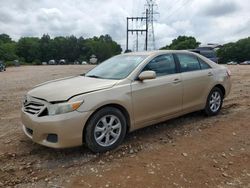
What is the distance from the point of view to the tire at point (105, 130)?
168 inches

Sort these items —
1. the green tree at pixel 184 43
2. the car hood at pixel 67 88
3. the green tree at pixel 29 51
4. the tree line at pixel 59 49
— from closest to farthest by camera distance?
the car hood at pixel 67 88, the green tree at pixel 184 43, the green tree at pixel 29 51, the tree line at pixel 59 49

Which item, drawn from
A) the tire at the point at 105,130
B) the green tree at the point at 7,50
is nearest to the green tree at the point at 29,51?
the green tree at the point at 7,50

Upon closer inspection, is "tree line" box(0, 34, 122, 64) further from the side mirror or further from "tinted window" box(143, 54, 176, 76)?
the side mirror

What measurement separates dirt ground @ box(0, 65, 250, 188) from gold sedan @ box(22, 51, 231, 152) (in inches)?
11.2

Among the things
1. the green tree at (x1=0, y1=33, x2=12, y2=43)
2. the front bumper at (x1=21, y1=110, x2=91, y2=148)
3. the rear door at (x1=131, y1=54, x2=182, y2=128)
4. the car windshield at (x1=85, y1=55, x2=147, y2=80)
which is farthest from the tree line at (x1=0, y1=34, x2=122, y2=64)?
the front bumper at (x1=21, y1=110, x2=91, y2=148)

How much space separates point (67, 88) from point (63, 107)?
46 cm

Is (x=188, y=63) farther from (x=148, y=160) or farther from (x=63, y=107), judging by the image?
(x=63, y=107)

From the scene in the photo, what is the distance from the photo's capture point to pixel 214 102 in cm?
634

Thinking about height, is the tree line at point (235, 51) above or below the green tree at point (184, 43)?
below

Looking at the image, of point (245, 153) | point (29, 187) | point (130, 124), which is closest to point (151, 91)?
point (130, 124)

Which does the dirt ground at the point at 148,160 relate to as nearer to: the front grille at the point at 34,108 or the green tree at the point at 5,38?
the front grille at the point at 34,108

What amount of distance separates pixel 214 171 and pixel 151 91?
1694 mm

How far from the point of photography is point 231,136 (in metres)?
5.10

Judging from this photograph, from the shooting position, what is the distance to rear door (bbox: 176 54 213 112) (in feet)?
18.5
